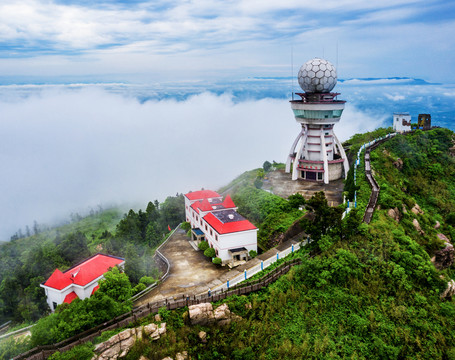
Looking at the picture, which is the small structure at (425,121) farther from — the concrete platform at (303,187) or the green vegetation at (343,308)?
the green vegetation at (343,308)

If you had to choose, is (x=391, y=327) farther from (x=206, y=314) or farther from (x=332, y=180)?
(x=332, y=180)

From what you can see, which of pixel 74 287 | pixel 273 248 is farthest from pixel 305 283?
pixel 74 287

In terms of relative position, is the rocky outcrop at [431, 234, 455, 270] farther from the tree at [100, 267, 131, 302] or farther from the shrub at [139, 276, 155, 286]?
the tree at [100, 267, 131, 302]

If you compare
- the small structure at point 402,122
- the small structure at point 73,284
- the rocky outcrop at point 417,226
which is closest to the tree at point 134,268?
the small structure at point 73,284

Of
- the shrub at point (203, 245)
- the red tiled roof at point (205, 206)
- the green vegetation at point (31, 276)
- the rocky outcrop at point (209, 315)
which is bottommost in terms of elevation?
the green vegetation at point (31, 276)

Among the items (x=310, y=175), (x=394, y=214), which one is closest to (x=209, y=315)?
(x=394, y=214)
